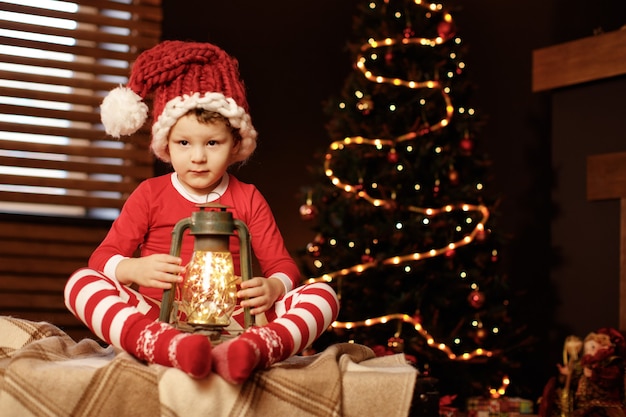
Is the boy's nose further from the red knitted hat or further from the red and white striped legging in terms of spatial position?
the red and white striped legging

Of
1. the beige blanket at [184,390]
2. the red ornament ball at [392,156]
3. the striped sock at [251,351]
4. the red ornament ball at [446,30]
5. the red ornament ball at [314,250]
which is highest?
the red ornament ball at [446,30]

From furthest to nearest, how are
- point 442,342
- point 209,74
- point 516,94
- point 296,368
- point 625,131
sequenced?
point 516,94 < point 625,131 < point 442,342 < point 209,74 < point 296,368

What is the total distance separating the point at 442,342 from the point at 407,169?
0.76 meters

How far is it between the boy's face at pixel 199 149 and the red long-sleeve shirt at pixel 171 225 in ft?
0.22

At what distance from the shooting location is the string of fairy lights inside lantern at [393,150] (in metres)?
4.01

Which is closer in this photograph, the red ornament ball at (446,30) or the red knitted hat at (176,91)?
the red knitted hat at (176,91)

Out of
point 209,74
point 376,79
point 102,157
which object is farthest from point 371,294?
point 209,74

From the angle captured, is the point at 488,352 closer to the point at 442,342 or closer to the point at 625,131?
the point at 442,342

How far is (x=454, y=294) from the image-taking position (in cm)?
413

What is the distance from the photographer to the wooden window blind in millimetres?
4121

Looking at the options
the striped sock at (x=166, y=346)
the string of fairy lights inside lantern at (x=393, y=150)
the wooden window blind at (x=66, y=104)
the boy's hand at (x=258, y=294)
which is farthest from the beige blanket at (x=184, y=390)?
the wooden window blind at (x=66, y=104)

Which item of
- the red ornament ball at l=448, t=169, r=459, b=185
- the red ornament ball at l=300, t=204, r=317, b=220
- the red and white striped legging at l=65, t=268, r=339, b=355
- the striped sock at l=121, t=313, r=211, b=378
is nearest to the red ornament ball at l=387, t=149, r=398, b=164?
the red ornament ball at l=448, t=169, r=459, b=185

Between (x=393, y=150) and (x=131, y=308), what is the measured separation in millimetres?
2490

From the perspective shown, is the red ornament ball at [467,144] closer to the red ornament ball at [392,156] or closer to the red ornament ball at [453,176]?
the red ornament ball at [453,176]
